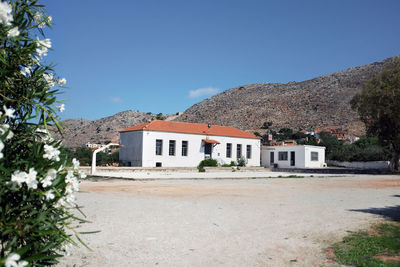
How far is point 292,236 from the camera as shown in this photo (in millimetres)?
5566

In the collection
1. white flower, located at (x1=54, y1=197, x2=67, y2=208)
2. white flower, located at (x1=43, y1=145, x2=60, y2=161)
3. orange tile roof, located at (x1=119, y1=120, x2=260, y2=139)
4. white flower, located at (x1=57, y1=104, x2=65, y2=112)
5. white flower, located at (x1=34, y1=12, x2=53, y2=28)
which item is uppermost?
orange tile roof, located at (x1=119, y1=120, x2=260, y2=139)

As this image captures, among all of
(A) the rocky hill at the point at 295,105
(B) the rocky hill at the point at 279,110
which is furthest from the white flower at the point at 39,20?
(A) the rocky hill at the point at 295,105

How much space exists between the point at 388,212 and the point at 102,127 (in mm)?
79511

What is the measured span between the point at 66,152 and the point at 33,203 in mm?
613

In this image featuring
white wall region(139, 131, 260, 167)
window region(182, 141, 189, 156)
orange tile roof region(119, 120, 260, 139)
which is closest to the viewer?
white wall region(139, 131, 260, 167)

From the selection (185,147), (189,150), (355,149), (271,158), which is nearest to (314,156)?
(271,158)

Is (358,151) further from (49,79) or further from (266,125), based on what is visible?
(49,79)

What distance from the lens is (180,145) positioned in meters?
33.5

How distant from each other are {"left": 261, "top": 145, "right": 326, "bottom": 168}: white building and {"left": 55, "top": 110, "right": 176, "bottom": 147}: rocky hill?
3973 centimetres

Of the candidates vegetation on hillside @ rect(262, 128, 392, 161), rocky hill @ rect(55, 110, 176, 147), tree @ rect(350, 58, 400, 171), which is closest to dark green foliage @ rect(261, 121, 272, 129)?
vegetation on hillside @ rect(262, 128, 392, 161)

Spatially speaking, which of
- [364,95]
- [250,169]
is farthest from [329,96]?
[250,169]

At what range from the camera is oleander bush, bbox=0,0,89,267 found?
6.65 ft

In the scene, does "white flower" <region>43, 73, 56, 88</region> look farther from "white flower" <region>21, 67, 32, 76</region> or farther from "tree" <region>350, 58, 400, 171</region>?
"tree" <region>350, 58, 400, 171</region>

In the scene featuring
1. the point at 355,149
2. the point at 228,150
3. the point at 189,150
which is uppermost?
the point at 355,149
